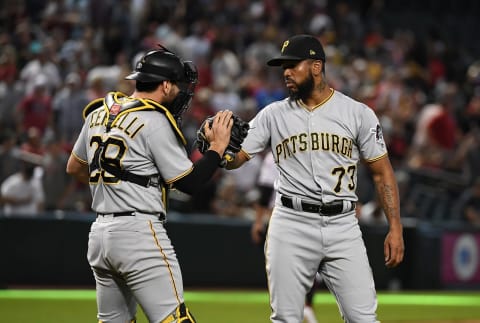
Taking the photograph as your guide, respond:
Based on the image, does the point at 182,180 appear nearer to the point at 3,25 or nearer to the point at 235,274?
the point at 235,274

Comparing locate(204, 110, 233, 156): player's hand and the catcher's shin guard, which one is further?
locate(204, 110, 233, 156): player's hand

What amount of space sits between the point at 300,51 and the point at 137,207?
5.49 feet

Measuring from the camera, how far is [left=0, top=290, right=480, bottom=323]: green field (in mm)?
10602

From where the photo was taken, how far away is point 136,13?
17.8 metres

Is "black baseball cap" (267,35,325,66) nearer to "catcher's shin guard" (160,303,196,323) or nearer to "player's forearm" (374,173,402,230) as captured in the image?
"player's forearm" (374,173,402,230)

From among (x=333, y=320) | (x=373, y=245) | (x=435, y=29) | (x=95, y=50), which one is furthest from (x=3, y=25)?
(x=435, y=29)

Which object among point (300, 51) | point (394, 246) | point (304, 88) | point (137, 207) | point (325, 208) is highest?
point (300, 51)

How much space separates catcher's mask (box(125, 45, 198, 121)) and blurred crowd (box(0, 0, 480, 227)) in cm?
803

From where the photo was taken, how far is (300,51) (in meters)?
6.32

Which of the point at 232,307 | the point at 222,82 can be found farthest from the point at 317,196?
the point at 222,82

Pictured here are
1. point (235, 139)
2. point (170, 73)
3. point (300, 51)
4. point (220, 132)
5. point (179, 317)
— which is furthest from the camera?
point (300, 51)

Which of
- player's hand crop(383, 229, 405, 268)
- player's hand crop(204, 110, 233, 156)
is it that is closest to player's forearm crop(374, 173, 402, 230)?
player's hand crop(383, 229, 405, 268)

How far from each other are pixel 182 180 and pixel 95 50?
11.2 metres

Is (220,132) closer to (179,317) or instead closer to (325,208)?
(325,208)
